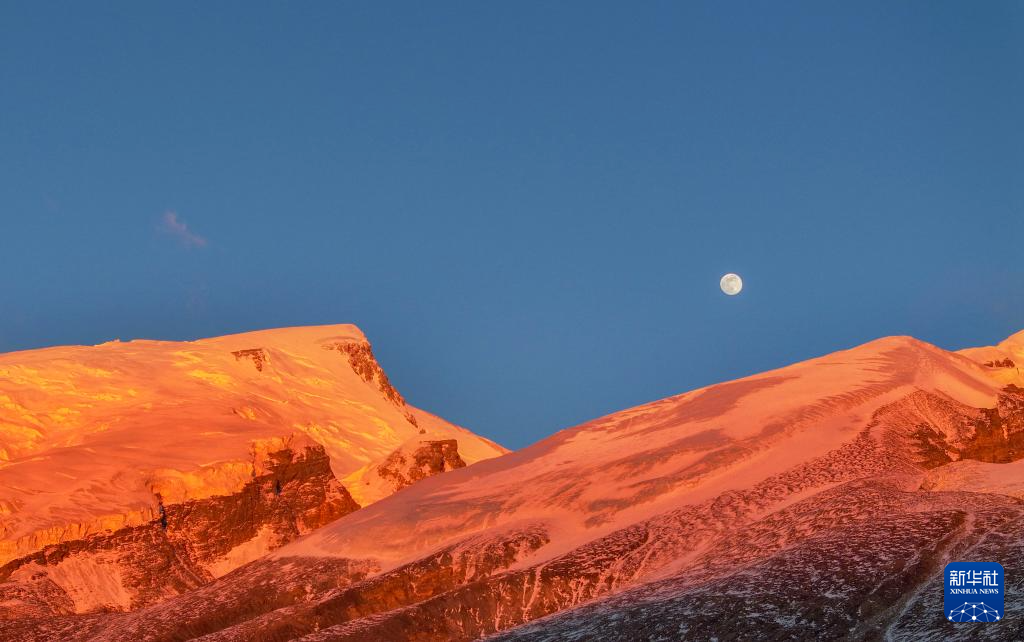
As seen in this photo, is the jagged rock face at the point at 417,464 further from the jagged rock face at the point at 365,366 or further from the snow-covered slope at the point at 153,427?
the jagged rock face at the point at 365,366

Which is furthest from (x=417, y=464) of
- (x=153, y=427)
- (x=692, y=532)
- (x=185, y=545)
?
(x=692, y=532)

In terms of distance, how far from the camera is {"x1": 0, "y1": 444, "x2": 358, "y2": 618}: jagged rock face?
6875 centimetres

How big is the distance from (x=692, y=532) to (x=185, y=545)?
42.5m

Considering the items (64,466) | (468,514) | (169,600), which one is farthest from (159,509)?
(468,514)

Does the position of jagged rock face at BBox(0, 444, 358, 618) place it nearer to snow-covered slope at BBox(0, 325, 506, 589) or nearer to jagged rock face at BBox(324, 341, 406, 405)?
snow-covered slope at BBox(0, 325, 506, 589)

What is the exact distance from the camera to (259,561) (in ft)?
237

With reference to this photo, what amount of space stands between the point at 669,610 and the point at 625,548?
1636cm

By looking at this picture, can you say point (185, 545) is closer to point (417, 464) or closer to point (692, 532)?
point (417, 464)

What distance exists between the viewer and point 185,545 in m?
79.0

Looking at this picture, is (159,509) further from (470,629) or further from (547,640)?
(547,640)

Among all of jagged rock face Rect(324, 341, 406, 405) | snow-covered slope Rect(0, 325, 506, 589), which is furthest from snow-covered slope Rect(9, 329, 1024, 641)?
jagged rock face Rect(324, 341, 406, 405)

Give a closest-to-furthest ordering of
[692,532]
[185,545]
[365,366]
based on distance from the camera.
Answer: [692,532]
[185,545]
[365,366]

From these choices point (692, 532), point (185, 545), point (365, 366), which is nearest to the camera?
point (692, 532)

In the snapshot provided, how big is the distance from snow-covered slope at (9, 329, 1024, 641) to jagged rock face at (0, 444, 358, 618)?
535 cm
